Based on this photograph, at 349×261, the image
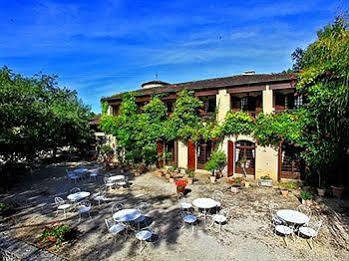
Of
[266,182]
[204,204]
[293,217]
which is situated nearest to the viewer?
[293,217]

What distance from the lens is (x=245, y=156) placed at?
20.1 m

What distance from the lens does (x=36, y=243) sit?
10352mm

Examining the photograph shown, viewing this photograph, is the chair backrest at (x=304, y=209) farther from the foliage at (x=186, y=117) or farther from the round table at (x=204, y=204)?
the foliage at (x=186, y=117)

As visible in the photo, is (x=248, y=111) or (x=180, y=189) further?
(x=248, y=111)

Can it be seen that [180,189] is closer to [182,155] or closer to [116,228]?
Result: [116,228]

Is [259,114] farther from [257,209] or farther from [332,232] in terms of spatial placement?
[332,232]

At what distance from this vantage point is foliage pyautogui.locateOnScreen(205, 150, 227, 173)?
794 inches

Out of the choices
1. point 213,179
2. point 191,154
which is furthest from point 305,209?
point 191,154

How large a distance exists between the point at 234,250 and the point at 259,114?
1106cm

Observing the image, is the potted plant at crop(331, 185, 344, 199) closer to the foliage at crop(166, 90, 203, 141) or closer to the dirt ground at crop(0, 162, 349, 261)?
the dirt ground at crop(0, 162, 349, 261)

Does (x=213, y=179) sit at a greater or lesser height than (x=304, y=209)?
greater

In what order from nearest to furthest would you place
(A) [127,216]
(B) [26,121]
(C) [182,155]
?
(A) [127,216], (B) [26,121], (C) [182,155]

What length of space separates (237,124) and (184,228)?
10105 mm

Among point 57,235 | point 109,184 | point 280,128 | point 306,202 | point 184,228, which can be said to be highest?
point 280,128
